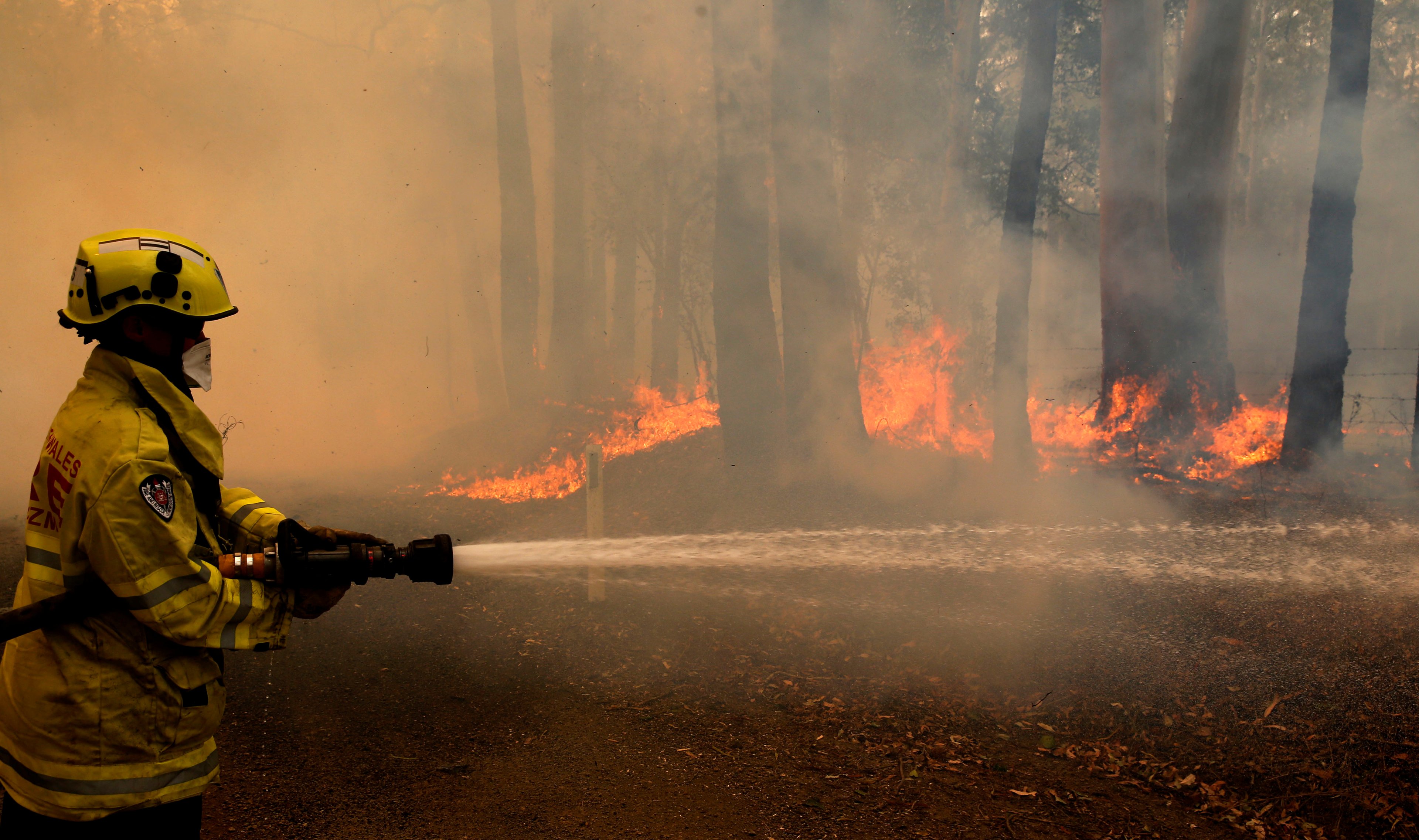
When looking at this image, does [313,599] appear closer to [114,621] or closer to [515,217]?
[114,621]

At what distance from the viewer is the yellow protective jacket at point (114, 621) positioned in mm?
1903

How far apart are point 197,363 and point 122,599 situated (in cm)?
71

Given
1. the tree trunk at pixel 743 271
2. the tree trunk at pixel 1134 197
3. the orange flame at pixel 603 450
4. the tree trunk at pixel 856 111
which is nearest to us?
the tree trunk at pixel 743 271

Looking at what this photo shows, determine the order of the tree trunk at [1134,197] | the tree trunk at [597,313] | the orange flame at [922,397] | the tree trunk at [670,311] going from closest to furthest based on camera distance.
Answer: the tree trunk at [1134,197] < the orange flame at [922,397] < the tree trunk at [597,313] < the tree trunk at [670,311]

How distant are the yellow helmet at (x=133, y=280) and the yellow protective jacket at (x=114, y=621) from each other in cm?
15

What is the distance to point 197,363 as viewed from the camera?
227 centimetres

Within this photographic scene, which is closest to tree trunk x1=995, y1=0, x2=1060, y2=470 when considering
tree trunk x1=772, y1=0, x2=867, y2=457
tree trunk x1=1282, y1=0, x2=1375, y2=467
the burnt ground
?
tree trunk x1=772, y1=0, x2=867, y2=457

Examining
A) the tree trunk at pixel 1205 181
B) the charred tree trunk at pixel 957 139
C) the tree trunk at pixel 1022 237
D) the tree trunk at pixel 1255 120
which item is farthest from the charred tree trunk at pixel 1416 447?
the tree trunk at pixel 1255 120

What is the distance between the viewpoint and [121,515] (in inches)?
74.0

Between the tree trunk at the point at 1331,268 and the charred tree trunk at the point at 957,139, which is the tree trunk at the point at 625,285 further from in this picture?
the tree trunk at the point at 1331,268

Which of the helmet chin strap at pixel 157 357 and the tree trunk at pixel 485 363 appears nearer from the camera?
the helmet chin strap at pixel 157 357

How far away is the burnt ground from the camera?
11.8 feet

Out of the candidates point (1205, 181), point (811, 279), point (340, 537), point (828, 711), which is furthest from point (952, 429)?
point (340, 537)

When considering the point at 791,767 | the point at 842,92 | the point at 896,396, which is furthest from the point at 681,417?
the point at 791,767
